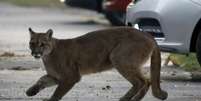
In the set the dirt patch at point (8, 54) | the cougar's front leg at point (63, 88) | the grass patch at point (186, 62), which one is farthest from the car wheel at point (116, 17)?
the cougar's front leg at point (63, 88)

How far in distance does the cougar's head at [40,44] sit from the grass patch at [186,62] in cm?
418

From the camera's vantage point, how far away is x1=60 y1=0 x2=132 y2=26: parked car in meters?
22.6

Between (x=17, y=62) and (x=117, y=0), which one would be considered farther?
(x=117, y=0)

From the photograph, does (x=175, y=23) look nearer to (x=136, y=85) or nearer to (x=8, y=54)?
(x=136, y=85)

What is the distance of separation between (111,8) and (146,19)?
1063 centimetres

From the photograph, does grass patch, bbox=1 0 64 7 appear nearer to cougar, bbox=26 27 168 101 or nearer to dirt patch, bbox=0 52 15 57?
dirt patch, bbox=0 52 15 57

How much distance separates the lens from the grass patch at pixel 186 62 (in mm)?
13376

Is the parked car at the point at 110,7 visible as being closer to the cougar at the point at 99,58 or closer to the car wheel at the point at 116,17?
the car wheel at the point at 116,17

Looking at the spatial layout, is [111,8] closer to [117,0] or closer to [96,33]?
[117,0]

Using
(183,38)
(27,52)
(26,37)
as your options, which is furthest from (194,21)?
(26,37)

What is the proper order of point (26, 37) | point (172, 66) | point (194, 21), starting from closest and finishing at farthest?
point (194, 21)
point (172, 66)
point (26, 37)


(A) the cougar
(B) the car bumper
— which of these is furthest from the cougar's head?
(B) the car bumper

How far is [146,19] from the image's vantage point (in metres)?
12.4

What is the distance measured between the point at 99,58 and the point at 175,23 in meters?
2.65
